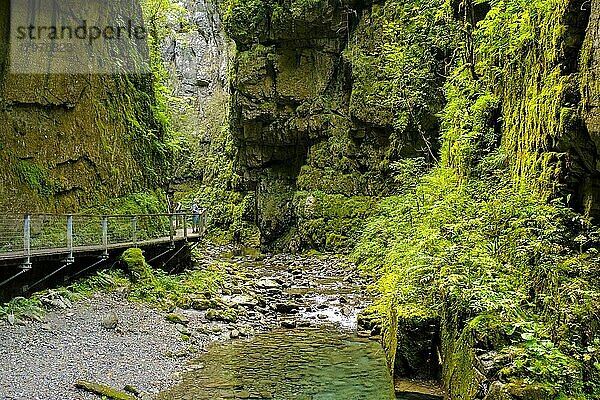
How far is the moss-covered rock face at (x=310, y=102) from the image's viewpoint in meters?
30.4

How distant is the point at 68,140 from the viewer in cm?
1633

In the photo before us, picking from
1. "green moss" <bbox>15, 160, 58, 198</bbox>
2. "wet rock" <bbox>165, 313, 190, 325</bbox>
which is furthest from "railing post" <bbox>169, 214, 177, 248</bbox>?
"wet rock" <bbox>165, 313, 190, 325</bbox>

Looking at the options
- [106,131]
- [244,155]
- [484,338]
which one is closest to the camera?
[484,338]

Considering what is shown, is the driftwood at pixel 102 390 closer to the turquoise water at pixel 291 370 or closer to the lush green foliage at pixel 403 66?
the turquoise water at pixel 291 370

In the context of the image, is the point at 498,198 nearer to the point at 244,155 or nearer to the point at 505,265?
the point at 505,265

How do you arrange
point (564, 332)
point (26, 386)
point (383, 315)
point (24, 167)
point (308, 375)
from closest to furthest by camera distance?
point (564, 332), point (26, 386), point (308, 375), point (383, 315), point (24, 167)

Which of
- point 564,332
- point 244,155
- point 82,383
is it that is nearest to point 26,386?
point 82,383

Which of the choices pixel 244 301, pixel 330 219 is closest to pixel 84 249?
pixel 244 301

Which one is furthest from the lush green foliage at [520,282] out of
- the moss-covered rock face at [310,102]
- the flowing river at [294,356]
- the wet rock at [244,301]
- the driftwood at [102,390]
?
the moss-covered rock face at [310,102]

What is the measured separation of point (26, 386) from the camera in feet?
25.1

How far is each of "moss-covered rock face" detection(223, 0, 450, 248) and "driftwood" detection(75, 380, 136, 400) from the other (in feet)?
73.2

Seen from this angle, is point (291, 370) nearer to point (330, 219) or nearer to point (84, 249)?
point (84, 249)

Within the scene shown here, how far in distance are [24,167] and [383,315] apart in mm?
10534

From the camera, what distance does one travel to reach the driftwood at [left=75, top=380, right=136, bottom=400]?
807cm
